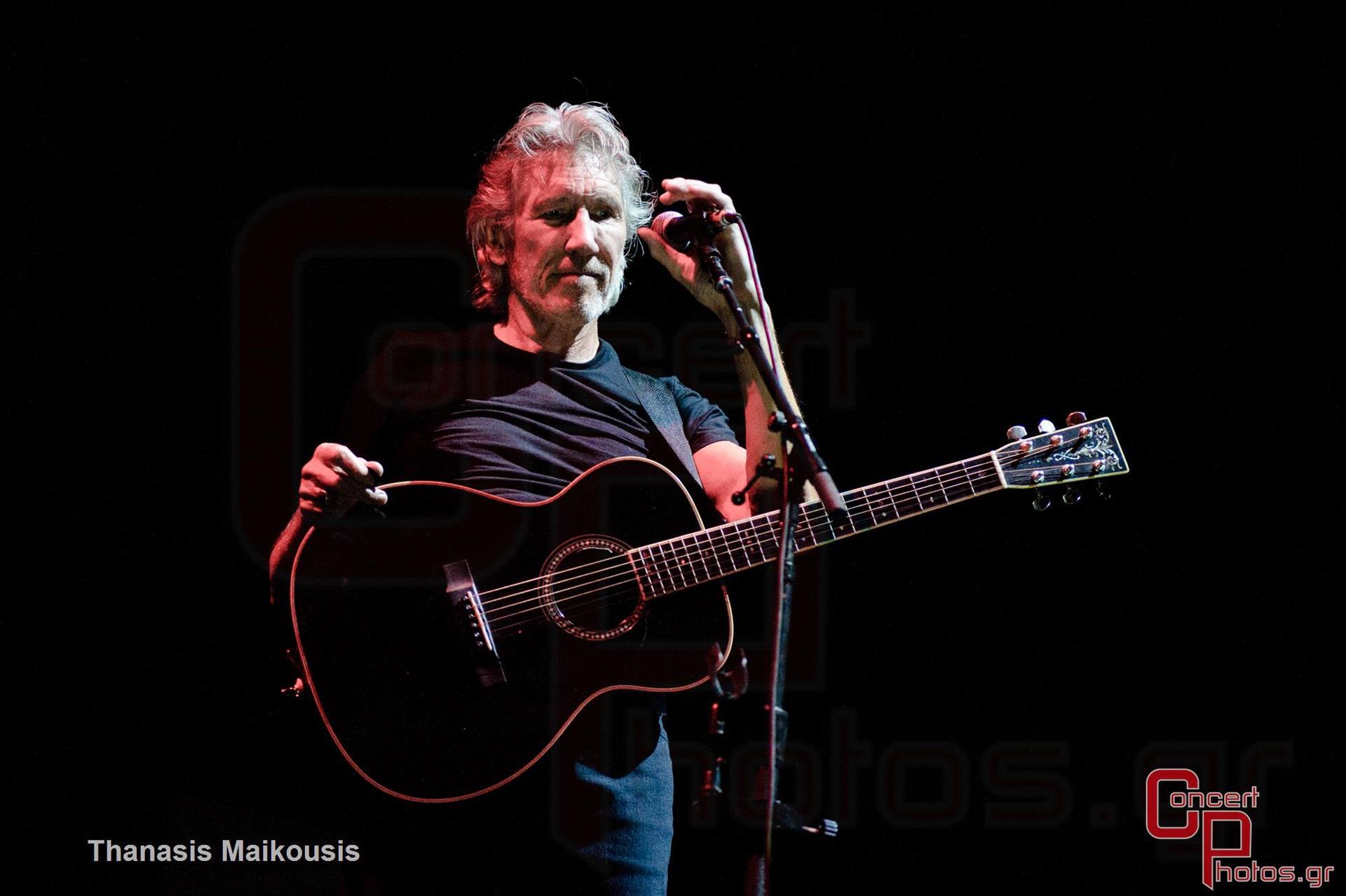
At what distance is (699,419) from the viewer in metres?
2.46

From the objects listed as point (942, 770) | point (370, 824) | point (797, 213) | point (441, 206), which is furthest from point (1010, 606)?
point (441, 206)

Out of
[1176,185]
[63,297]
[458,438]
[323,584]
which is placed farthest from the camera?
[1176,185]

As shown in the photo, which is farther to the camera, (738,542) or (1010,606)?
(1010,606)

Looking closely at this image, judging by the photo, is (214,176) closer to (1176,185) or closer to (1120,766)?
(1176,185)

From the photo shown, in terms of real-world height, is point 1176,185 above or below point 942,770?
above

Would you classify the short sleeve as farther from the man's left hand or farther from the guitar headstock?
the guitar headstock

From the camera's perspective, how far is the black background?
245 centimetres

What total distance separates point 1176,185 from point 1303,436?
79 cm

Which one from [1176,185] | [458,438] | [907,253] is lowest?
[458,438]

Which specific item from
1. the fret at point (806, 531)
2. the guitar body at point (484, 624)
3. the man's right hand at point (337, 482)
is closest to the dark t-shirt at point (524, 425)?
the guitar body at point (484, 624)

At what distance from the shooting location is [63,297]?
2.51 meters

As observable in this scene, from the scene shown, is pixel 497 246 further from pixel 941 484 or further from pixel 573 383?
pixel 941 484

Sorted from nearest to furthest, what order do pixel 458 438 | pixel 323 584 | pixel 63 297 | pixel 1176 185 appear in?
pixel 323 584 < pixel 458 438 < pixel 63 297 < pixel 1176 185

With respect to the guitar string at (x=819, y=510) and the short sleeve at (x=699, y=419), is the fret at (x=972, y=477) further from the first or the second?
the short sleeve at (x=699, y=419)
